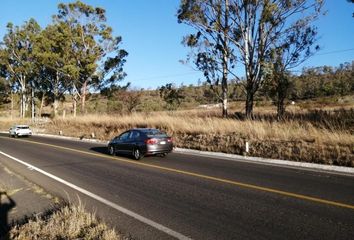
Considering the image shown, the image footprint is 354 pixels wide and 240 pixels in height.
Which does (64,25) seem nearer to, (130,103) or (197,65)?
(130,103)

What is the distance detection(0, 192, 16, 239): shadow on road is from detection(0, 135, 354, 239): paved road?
114 centimetres

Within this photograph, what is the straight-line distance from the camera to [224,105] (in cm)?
2970

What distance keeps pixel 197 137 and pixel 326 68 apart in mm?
70352

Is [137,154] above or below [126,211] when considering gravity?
above

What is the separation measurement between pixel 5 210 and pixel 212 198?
4.48 m

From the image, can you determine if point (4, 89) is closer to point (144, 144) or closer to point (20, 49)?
point (20, 49)

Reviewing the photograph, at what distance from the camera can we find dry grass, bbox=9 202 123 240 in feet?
19.4

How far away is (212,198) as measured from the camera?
8734mm

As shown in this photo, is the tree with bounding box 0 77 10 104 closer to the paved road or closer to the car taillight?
the car taillight

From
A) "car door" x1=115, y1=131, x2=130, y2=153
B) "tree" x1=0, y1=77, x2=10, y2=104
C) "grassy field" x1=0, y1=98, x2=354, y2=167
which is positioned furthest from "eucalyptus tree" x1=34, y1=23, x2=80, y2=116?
"car door" x1=115, y1=131, x2=130, y2=153

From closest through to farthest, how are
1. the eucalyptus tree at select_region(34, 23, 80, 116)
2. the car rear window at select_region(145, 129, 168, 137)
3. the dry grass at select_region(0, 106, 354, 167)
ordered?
the dry grass at select_region(0, 106, 354, 167), the car rear window at select_region(145, 129, 168, 137), the eucalyptus tree at select_region(34, 23, 80, 116)

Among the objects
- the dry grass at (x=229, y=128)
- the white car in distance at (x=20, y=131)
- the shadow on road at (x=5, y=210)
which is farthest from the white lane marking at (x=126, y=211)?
the white car in distance at (x=20, y=131)

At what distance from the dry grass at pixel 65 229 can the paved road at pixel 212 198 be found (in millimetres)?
538

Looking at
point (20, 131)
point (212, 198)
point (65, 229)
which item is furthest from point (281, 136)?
point (20, 131)
